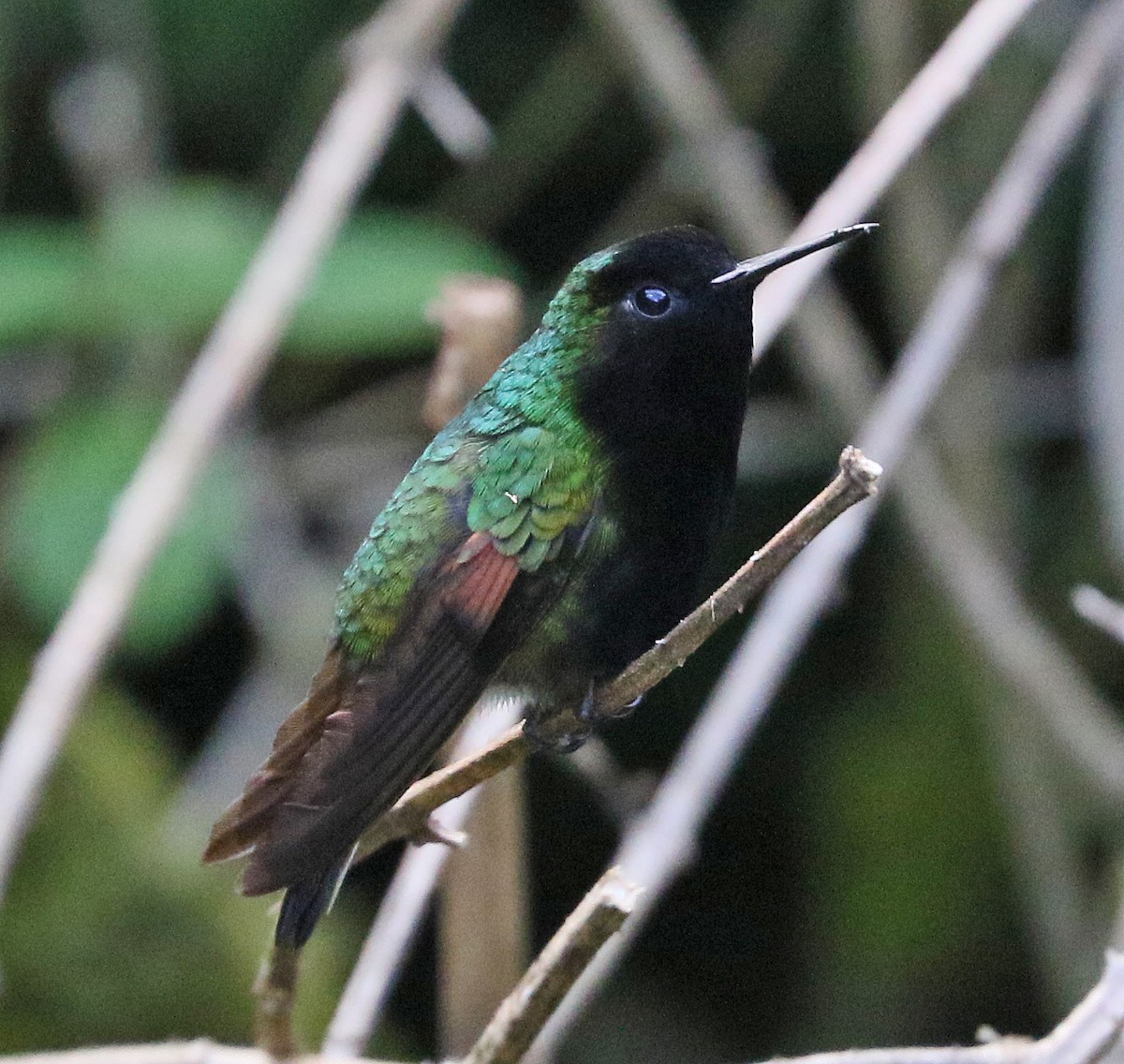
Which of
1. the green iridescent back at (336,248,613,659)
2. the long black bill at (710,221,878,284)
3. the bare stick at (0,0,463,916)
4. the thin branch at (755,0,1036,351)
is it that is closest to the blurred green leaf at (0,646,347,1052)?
the bare stick at (0,0,463,916)

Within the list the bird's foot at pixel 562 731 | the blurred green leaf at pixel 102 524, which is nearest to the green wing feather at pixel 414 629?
the bird's foot at pixel 562 731

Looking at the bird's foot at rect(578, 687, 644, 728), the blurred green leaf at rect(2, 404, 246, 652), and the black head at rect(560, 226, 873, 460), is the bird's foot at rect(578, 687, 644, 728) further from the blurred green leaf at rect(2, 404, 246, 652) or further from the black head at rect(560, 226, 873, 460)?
the blurred green leaf at rect(2, 404, 246, 652)

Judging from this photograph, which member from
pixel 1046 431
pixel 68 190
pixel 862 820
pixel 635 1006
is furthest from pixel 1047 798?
pixel 68 190

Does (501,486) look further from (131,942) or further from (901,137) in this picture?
(131,942)

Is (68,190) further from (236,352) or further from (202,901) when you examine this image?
(236,352)

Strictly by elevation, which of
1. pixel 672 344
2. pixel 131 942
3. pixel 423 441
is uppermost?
pixel 423 441

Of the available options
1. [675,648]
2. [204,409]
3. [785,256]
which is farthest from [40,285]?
[675,648]
